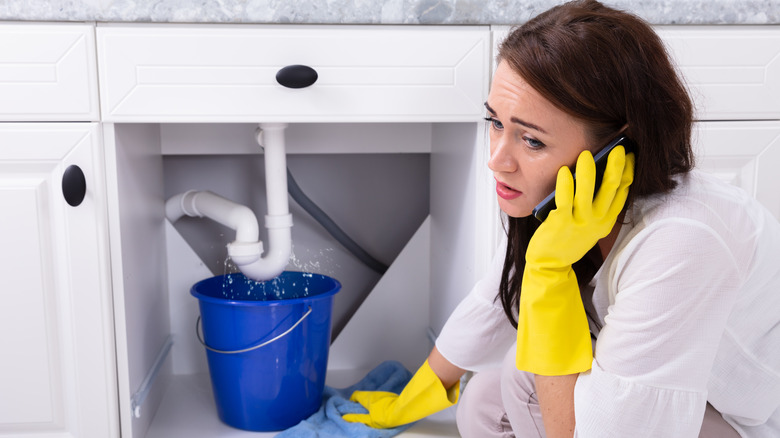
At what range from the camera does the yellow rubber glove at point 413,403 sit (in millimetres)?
1206

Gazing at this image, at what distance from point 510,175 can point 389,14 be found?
39cm

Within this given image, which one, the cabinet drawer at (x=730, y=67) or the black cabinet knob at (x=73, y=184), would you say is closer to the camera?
the black cabinet knob at (x=73, y=184)

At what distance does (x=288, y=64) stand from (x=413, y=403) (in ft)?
2.08

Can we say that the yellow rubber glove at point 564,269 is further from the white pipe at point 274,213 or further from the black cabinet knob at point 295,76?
the white pipe at point 274,213

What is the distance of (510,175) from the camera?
87 centimetres

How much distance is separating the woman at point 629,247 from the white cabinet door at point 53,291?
67 centimetres

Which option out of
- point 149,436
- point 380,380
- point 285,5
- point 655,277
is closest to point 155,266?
point 149,436

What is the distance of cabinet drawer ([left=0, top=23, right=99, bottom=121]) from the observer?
104 centimetres

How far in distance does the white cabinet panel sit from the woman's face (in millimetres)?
481

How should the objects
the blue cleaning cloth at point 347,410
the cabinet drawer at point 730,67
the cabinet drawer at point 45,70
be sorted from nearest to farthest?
the cabinet drawer at point 45,70 → the cabinet drawer at point 730,67 → the blue cleaning cloth at point 347,410

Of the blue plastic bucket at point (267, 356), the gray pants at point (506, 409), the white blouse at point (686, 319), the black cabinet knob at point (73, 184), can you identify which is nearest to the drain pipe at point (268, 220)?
the blue plastic bucket at point (267, 356)

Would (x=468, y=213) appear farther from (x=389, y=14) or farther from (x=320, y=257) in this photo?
(x=320, y=257)

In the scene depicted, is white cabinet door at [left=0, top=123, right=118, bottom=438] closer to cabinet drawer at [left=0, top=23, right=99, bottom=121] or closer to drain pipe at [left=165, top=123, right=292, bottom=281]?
cabinet drawer at [left=0, top=23, right=99, bottom=121]

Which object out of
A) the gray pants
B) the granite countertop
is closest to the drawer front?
the granite countertop
